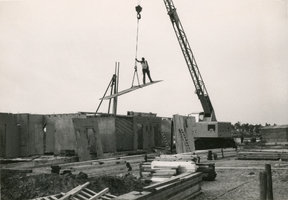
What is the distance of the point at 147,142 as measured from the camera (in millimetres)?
22844

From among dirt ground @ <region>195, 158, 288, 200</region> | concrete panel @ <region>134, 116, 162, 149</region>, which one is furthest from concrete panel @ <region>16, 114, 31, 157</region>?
dirt ground @ <region>195, 158, 288, 200</region>

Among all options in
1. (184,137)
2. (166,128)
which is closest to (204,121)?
(166,128)

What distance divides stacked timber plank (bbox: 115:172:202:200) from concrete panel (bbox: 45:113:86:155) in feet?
37.4

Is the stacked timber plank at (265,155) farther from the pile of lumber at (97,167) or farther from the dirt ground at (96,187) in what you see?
the dirt ground at (96,187)

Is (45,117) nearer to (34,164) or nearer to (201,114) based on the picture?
(34,164)

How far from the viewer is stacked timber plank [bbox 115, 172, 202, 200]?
6.08 m

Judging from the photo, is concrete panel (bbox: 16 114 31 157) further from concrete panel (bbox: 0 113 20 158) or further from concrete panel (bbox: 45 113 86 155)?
concrete panel (bbox: 45 113 86 155)

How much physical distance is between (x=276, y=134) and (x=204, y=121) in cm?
1255

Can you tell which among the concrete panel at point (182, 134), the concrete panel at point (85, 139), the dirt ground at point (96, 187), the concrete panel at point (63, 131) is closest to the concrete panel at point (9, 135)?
the concrete panel at point (63, 131)

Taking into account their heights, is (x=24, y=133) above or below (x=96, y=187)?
above

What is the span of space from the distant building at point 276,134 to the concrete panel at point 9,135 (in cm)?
2596

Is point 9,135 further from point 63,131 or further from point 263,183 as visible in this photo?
point 263,183

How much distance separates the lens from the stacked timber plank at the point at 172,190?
239 inches

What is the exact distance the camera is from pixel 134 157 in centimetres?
1650
